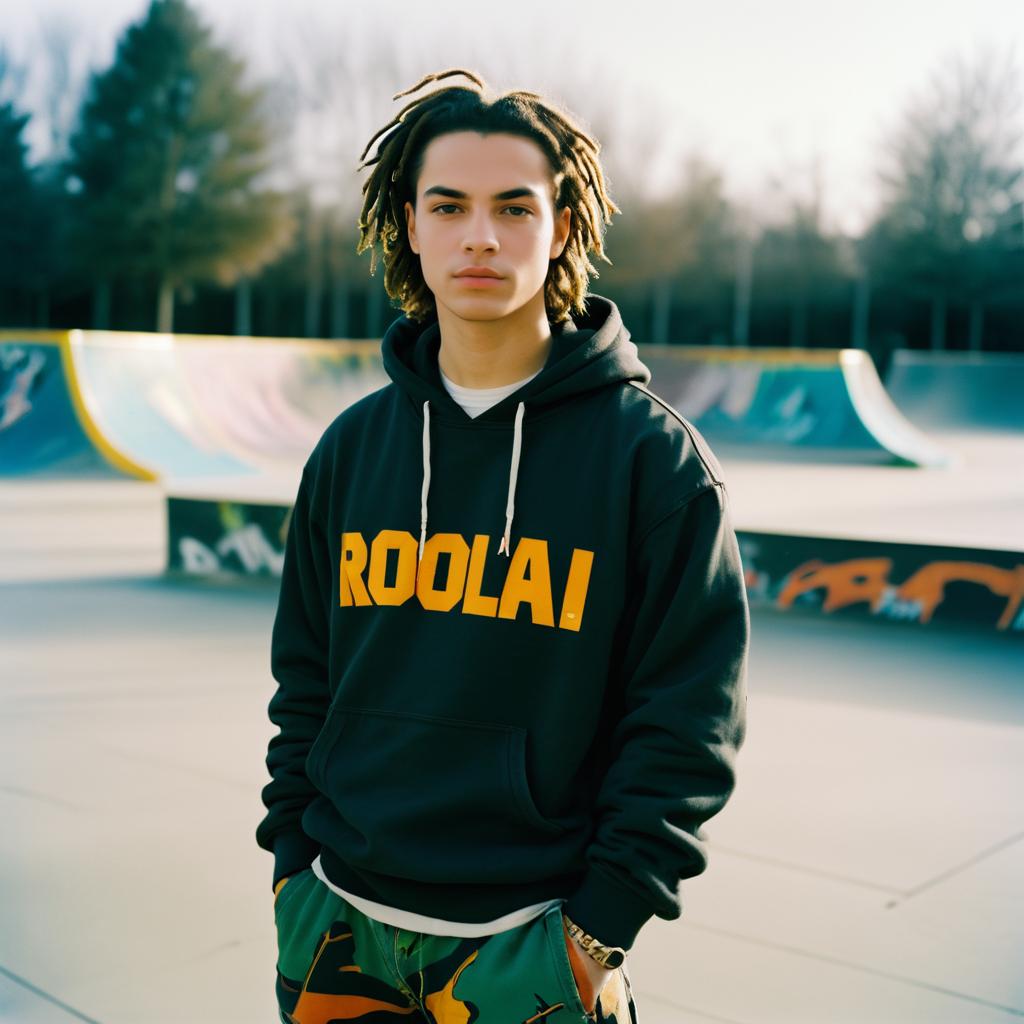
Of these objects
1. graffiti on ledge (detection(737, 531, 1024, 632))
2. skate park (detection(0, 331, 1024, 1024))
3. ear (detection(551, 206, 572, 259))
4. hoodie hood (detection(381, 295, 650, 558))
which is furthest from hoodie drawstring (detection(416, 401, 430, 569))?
graffiti on ledge (detection(737, 531, 1024, 632))

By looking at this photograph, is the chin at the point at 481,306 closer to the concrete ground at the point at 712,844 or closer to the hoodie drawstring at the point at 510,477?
the hoodie drawstring at the point at 510,477

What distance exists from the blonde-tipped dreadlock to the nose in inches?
4.8

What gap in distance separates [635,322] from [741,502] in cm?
3921

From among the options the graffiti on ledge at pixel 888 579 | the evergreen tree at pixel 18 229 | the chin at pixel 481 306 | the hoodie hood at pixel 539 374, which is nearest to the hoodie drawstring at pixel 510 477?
the hoodie hood at pixel 539 374

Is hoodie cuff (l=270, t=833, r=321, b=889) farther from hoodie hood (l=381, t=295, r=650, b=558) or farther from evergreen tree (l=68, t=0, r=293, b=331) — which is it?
evergreen tree (l=68, t=0, r=293, b=331)

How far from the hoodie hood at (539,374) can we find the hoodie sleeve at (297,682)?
0.23m

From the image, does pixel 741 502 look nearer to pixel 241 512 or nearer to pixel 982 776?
pixel 241 512

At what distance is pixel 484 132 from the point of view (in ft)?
5.80

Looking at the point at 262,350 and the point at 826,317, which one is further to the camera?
the point at 826,317

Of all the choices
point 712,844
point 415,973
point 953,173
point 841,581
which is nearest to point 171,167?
point 953,173

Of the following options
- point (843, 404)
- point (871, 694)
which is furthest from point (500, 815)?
point (843, 404)

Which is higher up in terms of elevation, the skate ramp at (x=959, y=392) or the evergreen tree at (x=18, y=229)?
the evergreen tree at (x=18, y=229)

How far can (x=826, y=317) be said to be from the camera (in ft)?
149

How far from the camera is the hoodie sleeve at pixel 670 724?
160 cm
